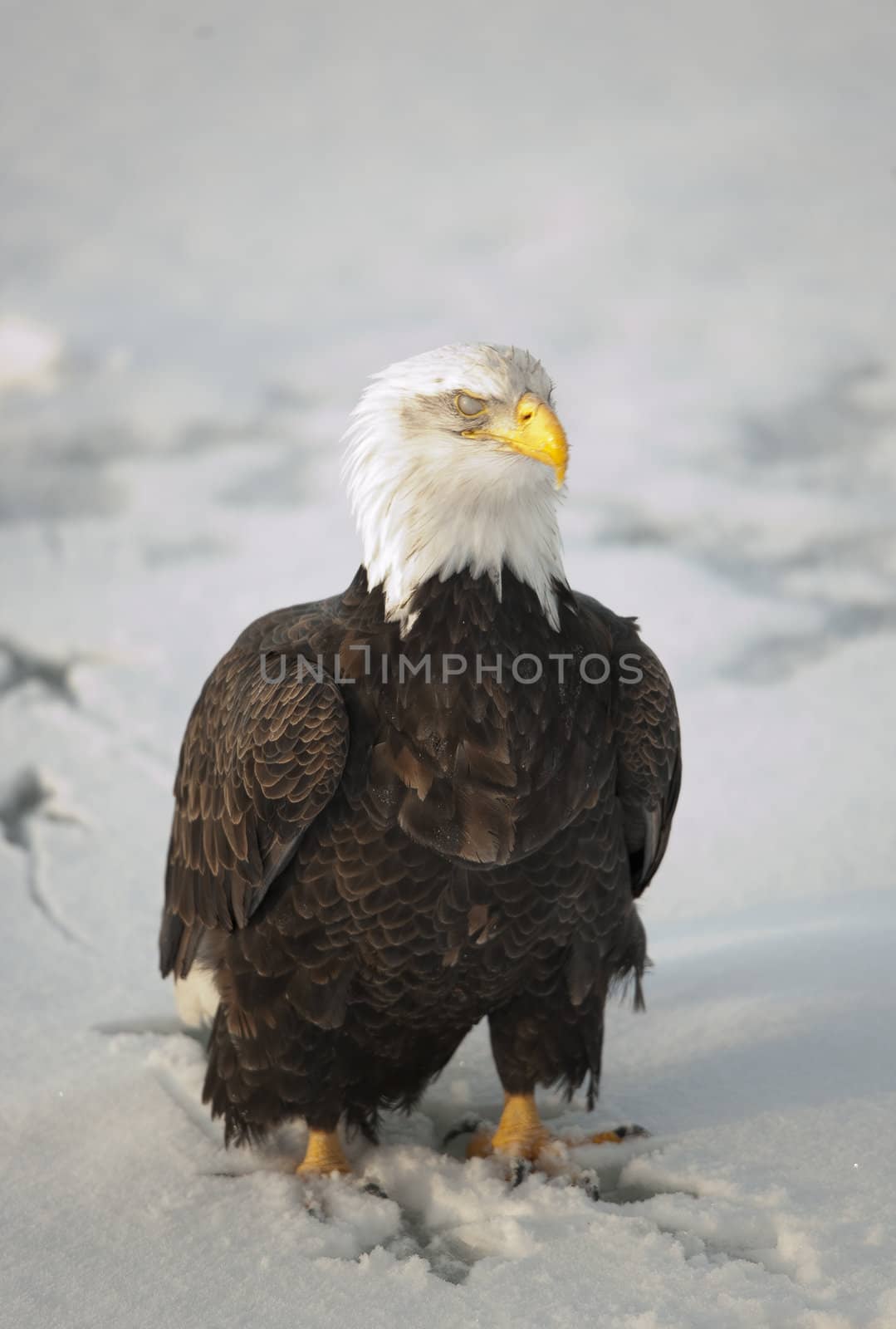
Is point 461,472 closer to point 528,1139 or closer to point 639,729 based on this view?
point 639,729

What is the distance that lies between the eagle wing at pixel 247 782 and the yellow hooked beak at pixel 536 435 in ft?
2.50

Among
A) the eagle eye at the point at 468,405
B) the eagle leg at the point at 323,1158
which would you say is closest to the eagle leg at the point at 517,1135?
the eagle leg at the point at 323,1158

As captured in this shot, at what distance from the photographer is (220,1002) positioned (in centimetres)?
398

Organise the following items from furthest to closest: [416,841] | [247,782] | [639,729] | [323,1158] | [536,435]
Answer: [323,1158] < [639,729] < [247,782] < [416,841] < [536,435]

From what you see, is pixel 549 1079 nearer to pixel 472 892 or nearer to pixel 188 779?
pixel 472 892

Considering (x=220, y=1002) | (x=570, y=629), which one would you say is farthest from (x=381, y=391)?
(x=220, y=1002)

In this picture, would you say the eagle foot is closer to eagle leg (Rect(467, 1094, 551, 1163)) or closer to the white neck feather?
eagle leg (Rect(467, 1094, 551, 1163))

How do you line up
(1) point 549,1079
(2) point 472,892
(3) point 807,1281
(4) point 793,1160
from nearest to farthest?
(3) point 807,1281, (2) point 472,892, (4) point 793,1160, (1) point 549,1079

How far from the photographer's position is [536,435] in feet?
11.3

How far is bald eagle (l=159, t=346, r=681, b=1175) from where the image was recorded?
357 centimetres

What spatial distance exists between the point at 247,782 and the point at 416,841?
1.67ft

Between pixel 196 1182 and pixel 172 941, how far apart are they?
71 cm

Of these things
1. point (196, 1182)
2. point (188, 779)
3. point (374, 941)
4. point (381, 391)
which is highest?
point (381, 391)

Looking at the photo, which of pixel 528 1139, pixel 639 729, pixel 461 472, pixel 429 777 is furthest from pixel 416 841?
pixel 528 1139
